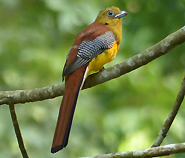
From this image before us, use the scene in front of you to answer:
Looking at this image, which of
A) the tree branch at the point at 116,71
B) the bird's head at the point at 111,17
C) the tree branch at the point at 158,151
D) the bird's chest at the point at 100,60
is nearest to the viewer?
the tree branch at the point at 158,151

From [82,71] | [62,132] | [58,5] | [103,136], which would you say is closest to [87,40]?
[82,71]

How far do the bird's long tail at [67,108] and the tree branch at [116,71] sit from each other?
83mm

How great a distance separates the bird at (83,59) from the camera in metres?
2.74

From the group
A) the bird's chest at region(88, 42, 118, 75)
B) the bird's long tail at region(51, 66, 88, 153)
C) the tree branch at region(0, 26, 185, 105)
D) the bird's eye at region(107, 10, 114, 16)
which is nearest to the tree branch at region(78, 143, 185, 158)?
the bird's long tail at region(51, 66, 88, 153)

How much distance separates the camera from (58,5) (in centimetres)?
463

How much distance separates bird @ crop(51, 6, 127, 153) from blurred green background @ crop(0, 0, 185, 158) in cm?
94

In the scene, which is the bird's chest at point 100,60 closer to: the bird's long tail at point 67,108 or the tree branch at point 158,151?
the bird's long tail at point 67,108

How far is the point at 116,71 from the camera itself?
2820mm

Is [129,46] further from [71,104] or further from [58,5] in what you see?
[71,104]

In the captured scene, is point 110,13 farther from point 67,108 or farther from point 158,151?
point 158,151

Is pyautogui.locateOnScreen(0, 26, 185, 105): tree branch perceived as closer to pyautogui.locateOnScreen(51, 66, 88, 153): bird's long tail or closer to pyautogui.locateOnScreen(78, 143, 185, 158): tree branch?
pyautogui.locateOnScreen(51, 66, 88, 153): bird's long tail

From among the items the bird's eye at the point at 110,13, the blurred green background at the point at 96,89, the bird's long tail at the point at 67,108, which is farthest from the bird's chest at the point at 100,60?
the blurred green background at the point at 96,89

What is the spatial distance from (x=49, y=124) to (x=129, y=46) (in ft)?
5.40

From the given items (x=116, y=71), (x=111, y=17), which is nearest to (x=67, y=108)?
(x=116, y=71)
